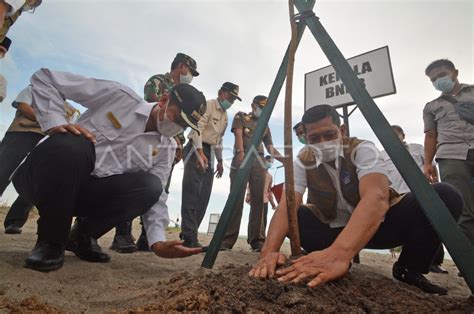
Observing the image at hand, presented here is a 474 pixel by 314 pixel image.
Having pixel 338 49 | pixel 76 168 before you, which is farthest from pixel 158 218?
pixel 338 49

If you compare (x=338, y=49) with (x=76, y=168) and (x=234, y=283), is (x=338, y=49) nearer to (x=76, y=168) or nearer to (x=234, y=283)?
(x=234, y=283)

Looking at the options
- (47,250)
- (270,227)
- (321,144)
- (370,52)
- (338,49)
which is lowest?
(47,250)

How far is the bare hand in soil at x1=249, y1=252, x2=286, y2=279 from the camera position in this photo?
53.0 inches

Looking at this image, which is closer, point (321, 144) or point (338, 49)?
point (338, 49)

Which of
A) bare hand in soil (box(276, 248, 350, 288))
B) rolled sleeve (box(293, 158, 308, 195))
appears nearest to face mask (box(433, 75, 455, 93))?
rolled sleeve (box(293, 158, 308, 195))

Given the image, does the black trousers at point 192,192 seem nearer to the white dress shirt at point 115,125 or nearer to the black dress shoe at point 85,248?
the white dress shirt at point 115,125

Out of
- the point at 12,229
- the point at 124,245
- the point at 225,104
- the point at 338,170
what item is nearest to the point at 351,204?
Answer: the point at 338,170

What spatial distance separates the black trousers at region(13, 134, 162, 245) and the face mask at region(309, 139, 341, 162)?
106cm

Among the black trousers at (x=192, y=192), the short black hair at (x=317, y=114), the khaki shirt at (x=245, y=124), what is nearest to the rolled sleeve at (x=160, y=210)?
the black trousers at (x=192, y=192)

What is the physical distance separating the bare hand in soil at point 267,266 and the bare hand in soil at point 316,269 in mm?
50

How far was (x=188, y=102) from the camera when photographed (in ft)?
6.66

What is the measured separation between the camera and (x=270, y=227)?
1768mm

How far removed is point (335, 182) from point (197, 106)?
1016mm

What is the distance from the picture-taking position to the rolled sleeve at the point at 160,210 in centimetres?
192
